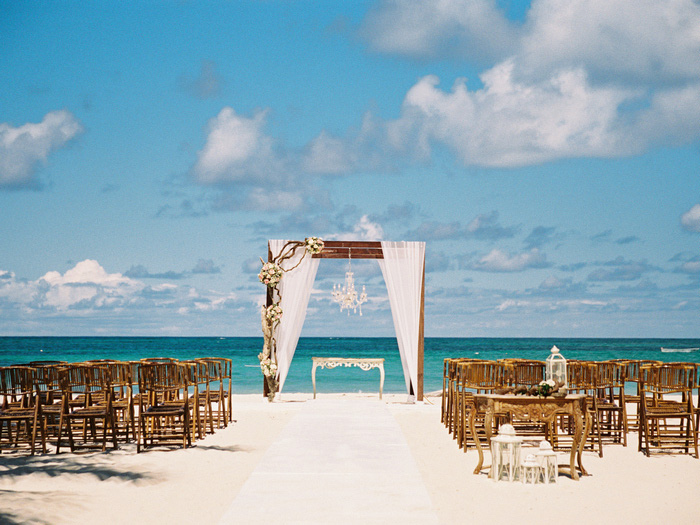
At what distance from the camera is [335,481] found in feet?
19.7

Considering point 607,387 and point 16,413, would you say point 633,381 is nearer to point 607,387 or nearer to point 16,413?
point 607,387

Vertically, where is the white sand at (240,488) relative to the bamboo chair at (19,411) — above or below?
below

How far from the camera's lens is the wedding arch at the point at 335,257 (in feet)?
41.3

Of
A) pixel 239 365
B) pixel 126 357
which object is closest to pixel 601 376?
pixel 239 365

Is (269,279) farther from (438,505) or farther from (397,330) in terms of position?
(438,505)

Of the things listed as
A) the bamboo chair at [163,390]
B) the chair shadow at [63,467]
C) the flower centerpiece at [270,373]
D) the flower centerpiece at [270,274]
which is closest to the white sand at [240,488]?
the chair shadow at [63,467]

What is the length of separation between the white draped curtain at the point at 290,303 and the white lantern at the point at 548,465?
673 cm

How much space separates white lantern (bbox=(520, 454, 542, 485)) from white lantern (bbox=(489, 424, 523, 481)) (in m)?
0.08

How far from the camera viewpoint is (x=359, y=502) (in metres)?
5.34

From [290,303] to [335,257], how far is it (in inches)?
43.8

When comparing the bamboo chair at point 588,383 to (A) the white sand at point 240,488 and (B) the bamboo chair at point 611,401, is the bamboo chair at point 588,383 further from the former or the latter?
(A) the white sand at point 240,488

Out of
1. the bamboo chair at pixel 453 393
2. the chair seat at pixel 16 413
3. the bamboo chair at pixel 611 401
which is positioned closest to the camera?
the chair seat at pixel 16 413

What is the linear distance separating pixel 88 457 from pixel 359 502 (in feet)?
11.4

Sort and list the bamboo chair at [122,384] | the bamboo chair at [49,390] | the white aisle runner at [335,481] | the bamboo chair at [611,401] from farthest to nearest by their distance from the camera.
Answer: the bamboo chair at [122,384]
the bamboo chair at [611,401]
the bamboo chair at [49,390]
the white aisle runner at [335,481]
